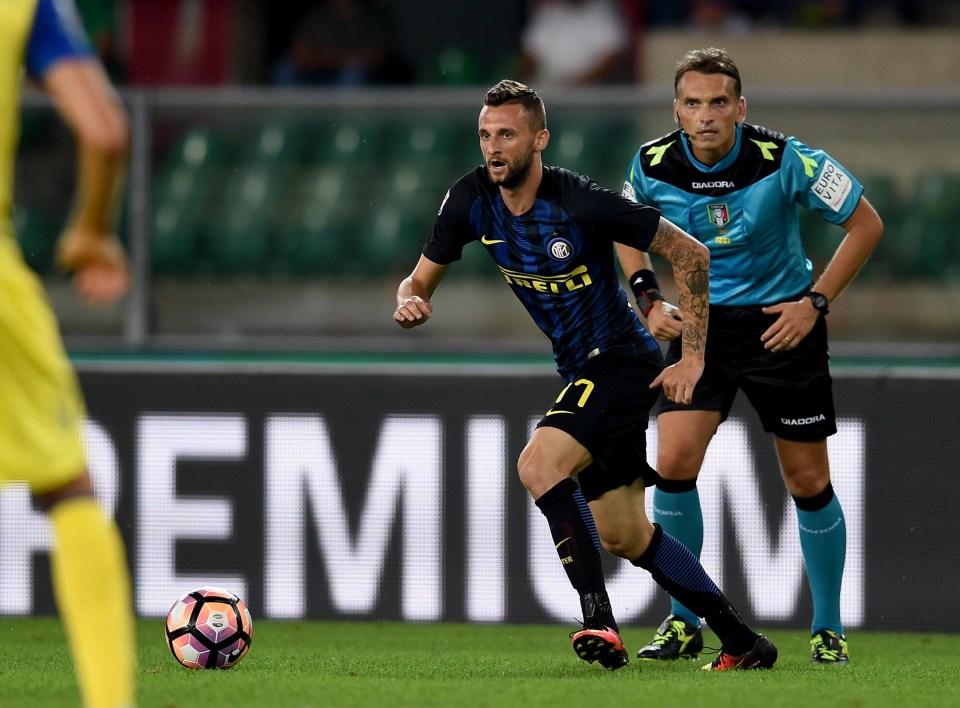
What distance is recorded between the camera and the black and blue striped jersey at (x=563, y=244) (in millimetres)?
5152

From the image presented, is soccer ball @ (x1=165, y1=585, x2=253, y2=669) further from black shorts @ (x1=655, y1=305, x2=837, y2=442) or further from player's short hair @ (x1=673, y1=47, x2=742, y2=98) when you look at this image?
player's short hair @ (x1=673, y1=47, x2=742, y2=98)

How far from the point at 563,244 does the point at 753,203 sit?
2.76 ft

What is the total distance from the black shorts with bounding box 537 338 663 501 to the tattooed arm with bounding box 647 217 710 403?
12cm

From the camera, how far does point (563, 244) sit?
5.21 metres

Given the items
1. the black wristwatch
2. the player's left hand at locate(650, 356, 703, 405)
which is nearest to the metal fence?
the black wristwatch

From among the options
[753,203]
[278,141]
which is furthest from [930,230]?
[278,141]

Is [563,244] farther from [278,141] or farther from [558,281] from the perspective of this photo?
[278,141]

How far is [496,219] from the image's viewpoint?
5.32m

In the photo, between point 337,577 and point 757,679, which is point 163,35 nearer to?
point 337,577

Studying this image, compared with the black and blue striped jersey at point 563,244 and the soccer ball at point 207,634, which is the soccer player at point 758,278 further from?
the soccer ball at point 207,634

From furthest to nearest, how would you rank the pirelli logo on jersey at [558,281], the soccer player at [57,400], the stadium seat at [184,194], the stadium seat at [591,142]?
the stadium seat at [184,194], the stadium seat at [591,142], the pirelli logo on jersey at [558,281], the soccer player at [57,400]

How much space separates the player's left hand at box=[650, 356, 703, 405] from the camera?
16.8ft

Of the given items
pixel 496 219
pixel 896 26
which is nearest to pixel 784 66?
pixel 896 26

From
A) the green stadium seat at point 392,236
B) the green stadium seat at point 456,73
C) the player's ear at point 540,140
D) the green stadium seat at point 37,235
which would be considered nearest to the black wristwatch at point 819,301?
the player's ear at point 540,140
